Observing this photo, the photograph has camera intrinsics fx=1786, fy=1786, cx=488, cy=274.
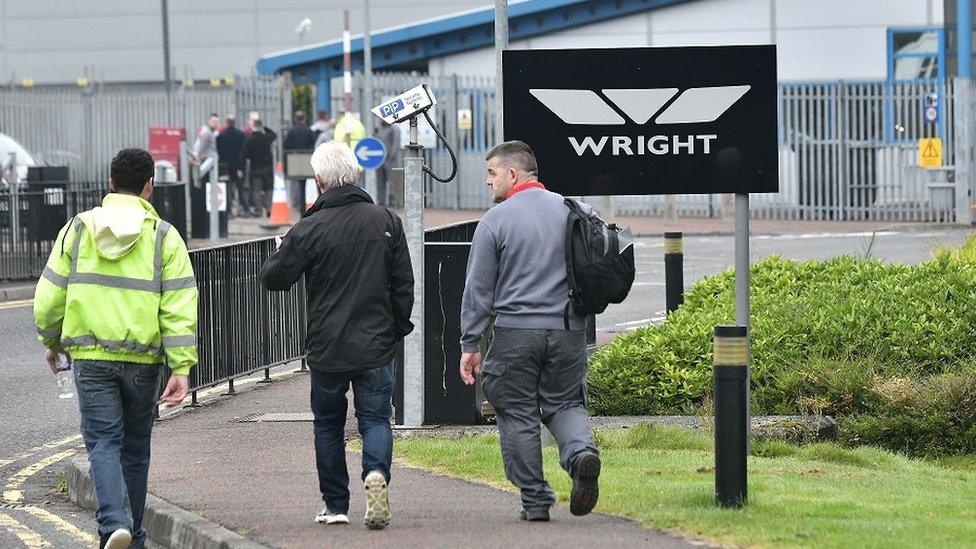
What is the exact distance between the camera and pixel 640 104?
905 cm

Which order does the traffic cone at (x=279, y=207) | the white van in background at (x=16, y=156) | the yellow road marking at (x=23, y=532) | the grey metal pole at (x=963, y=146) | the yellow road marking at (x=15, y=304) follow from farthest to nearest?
the white van in background at (x=16, y=156), the traffic cone at (x=279, y=207), the grey metal pole at (x=963, y=146), the yellow road marking at (x=15, y=304), the yellow road marking at (x=23, y=532)

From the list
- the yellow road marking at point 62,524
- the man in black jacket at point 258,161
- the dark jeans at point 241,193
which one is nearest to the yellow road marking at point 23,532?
the yellow road marking at point 62,524

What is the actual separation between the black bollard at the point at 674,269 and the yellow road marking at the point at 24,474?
512 centimetres

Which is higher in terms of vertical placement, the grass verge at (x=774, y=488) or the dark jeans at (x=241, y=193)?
the dark jeans at (x=241, y=193)

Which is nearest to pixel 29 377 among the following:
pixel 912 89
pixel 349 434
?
pixel 349 434

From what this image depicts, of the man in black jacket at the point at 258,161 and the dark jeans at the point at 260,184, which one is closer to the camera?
the man in black jacket at the point at 258,161

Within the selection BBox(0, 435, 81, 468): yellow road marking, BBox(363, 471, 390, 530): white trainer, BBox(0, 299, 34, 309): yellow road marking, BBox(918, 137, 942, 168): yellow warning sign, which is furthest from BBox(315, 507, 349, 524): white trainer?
BBox(918, 137, 942, 168): yellow warning sign

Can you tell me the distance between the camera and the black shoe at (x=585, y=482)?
724 centimetres

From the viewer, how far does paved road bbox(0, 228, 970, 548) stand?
8.66m

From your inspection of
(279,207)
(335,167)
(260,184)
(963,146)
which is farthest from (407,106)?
(260,184)

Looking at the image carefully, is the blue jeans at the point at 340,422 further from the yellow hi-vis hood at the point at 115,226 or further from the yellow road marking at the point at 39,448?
the yellow road marking at the point at 39,448

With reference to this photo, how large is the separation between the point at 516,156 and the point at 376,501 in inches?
61.8

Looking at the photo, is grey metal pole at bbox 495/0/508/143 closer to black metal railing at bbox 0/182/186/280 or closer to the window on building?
black metal railing at bbox 0/182/186/280

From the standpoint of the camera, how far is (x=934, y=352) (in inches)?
436
